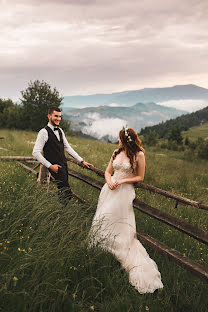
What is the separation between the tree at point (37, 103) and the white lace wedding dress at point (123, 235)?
38344 mm

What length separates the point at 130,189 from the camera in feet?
13.3

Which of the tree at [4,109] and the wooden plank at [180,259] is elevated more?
the tree at [4,109]

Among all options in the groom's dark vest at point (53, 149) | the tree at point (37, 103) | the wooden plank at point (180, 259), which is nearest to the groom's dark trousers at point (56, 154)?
the groom's dark vest at point (53, 149)

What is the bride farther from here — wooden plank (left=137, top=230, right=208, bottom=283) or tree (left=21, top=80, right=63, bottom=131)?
A: tree (left=21, top=80, right=63, bottom=131)

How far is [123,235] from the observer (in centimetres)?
382

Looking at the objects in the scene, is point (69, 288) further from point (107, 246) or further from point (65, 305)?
point (107, 246)

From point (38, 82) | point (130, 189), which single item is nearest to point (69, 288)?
point (130, 189)

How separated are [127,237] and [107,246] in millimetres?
397

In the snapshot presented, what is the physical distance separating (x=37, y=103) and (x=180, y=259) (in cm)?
4255

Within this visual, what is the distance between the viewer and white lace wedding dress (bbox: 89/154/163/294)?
3180mm

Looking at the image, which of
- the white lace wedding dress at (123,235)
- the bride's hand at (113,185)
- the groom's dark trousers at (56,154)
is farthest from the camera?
the groom's dark trousers at (56,154)

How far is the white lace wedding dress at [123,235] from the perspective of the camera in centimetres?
318

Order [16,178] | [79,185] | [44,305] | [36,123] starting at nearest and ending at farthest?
[44,305] → [16,178] → [79,185] → [36,123]

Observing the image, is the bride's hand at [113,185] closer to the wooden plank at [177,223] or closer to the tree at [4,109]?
the wooden plank at [177,223]
